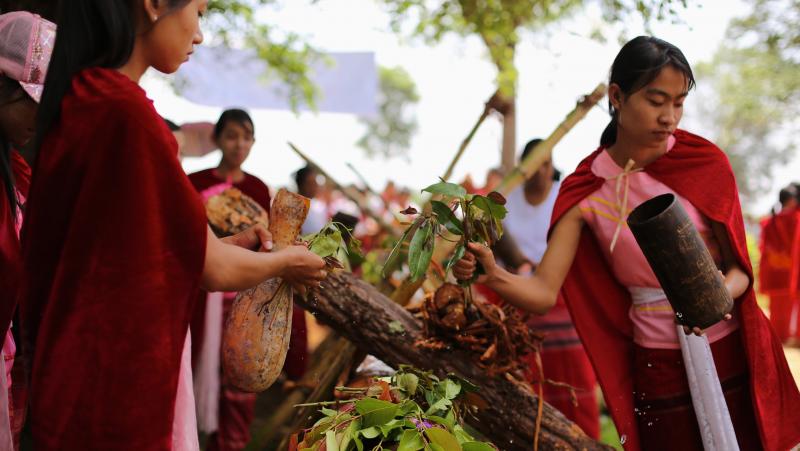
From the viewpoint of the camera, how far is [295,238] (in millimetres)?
2391

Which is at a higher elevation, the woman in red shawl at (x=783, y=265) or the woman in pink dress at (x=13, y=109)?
the woman in red shawl at (x=783, y=265)

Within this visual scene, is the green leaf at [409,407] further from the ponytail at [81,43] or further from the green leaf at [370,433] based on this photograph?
the ponytail at [81,43]

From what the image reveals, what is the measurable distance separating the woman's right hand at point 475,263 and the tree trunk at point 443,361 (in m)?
0.57

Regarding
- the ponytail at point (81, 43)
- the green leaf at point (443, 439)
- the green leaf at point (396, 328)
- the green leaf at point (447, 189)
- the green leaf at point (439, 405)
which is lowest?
the green leaf at point (443, 439)

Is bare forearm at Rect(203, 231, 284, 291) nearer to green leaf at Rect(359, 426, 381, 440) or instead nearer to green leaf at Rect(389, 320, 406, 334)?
green leaf at Rect(359, 426, 381, 440)

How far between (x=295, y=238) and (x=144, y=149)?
78 centimetres

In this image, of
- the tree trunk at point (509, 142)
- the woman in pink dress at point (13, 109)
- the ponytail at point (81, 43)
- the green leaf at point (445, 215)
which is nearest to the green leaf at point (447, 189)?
the green leaf at point (445, 215)

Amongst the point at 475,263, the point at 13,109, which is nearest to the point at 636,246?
the point at 475,263

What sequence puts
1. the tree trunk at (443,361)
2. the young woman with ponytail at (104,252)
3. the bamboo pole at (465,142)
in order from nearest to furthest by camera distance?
the young woman with ponytail at (104,252) → the tree trunk at (443,361) → the bamboo pole at (465,142)

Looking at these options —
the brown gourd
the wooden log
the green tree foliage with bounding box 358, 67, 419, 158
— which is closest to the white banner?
the wooden log

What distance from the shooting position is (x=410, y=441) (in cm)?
232

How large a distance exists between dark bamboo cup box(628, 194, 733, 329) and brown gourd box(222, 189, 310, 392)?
3.48ft

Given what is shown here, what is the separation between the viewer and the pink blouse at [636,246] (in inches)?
107

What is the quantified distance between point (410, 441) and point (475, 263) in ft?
2.26
